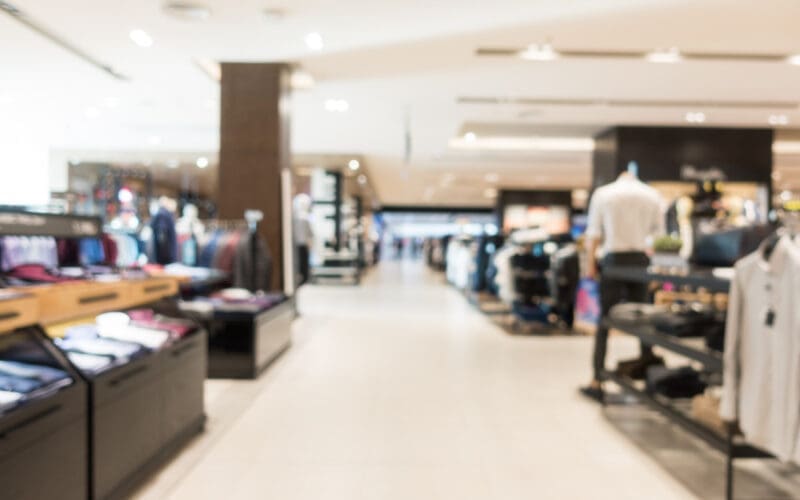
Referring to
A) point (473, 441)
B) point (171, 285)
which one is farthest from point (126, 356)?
point (473, 441)

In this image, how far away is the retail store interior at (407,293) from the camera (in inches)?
101

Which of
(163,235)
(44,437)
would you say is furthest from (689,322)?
(163,235)

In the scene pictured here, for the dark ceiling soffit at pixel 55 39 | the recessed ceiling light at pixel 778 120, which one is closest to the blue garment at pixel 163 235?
the dark ceiling soffit at pixel 55 39

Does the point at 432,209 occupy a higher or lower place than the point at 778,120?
lower

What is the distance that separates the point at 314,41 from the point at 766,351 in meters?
5.07

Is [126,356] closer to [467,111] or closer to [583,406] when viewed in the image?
[583,406]

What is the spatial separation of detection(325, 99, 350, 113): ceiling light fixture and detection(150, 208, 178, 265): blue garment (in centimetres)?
347

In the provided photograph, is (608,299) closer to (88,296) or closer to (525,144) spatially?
(88,296)

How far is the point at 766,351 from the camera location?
8.08 ft

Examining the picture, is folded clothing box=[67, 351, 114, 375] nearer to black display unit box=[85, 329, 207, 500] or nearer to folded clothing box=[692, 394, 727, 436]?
black display unit box=[85, 329, 207, 500]

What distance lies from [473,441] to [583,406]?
3.98 ft

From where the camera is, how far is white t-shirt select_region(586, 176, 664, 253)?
482 cm

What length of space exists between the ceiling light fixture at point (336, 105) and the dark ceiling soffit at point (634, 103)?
5.59 feet

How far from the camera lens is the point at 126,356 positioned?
2.63m
